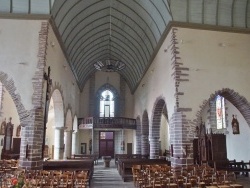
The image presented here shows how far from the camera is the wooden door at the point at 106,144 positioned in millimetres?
25906

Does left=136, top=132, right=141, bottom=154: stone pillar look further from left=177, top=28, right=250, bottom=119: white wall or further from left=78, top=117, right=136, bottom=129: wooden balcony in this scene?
left=177, top=28, right=250, bottom=119: white wall

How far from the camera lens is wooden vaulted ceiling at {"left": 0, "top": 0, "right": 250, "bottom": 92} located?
1043cm

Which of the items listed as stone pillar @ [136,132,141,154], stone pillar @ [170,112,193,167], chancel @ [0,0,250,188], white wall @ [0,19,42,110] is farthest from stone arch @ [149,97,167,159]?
white wall @ [0,19,42,110]

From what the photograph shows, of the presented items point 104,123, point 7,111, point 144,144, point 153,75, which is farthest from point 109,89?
point 153,75

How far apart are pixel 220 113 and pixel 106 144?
504 inches

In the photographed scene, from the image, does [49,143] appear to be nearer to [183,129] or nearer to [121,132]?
[121,132]

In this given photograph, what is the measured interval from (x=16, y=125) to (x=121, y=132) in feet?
35.7

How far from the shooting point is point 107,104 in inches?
1035

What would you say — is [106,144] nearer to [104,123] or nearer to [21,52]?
[104,123]

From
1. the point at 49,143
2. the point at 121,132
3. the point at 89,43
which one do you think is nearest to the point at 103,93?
the point at 121,132

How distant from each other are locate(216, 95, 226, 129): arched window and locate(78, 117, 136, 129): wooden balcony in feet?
26.1

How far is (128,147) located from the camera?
2498 cm

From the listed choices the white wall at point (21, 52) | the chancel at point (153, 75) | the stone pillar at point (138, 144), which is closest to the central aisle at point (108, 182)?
the chancel at point (153, 75)

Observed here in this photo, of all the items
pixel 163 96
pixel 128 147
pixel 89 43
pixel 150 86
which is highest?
pixel 89 43
